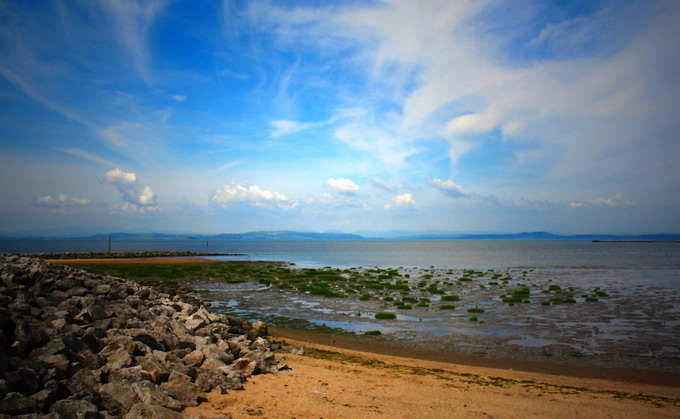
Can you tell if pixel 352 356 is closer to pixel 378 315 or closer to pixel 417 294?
pixel 378 315

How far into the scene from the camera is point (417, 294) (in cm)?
3541

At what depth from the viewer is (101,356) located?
9.41 meters

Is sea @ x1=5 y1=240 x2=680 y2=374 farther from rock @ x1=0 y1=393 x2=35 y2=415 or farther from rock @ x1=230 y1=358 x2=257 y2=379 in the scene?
rock @ x1=0 y1=393 x2=35 y2=415

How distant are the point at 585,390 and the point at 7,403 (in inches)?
581

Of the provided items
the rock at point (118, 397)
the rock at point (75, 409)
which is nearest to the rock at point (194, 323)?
the rock at point (118, 397)

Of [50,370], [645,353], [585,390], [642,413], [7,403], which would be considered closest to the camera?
[7,403]

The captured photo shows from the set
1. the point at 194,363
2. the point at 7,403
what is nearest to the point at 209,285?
the point at 194,363

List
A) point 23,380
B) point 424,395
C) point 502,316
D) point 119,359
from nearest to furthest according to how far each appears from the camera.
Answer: point 23,380
point 119,359
point 424,395
point 502,316

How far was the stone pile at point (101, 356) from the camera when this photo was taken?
746cm

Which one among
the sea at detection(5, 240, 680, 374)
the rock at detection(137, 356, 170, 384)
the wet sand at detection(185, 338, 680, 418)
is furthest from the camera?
the sea at detection(5, 240, 680, 374)

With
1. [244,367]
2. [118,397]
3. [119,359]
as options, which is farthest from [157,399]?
[244,367]

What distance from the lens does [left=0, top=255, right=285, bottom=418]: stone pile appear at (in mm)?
7461

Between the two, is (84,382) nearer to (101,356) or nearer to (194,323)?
(101,356)

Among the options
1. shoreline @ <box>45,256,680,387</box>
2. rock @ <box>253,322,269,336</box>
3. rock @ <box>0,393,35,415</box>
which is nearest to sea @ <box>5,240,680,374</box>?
shoreline @ <box>45,256,680,387</box>
